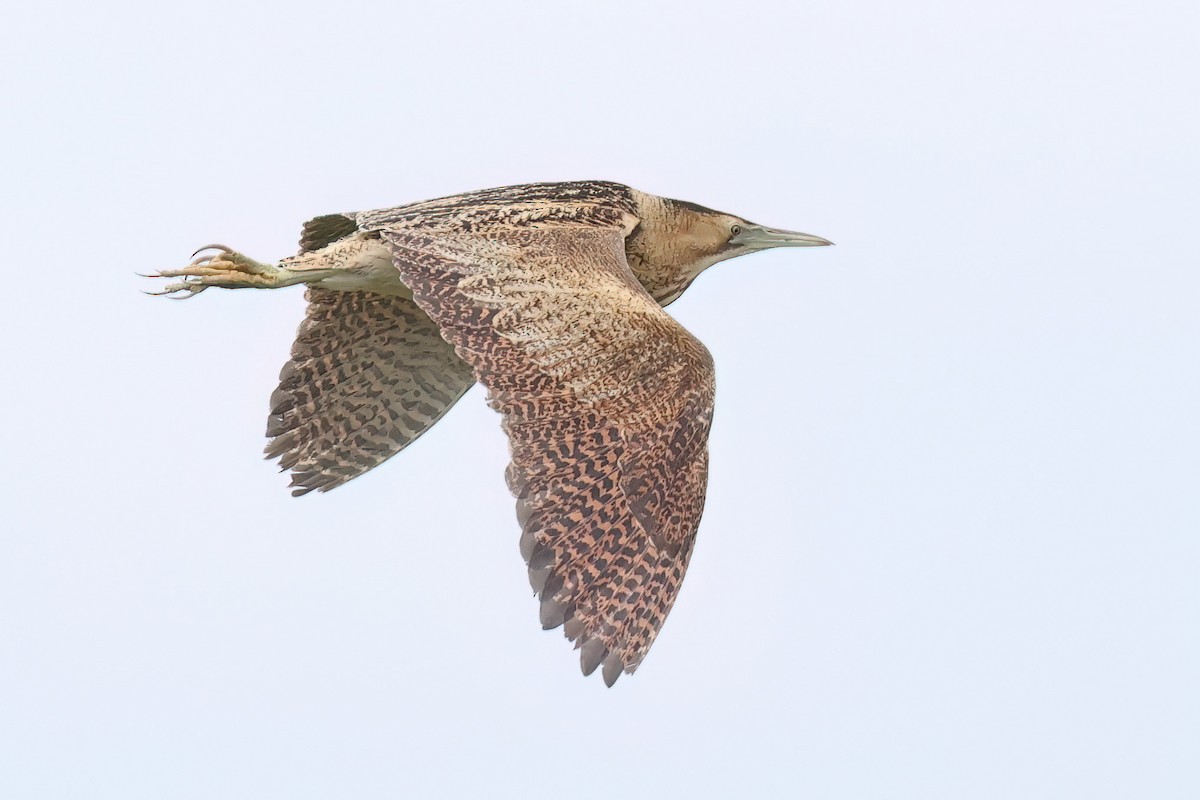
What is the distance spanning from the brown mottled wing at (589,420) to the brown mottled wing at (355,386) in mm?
1848

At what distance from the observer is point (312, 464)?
13.2 meters

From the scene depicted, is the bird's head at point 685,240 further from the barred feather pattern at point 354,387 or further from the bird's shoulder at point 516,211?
the barred feather pattern at point 354,387

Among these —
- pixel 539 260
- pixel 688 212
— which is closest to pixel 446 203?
pixel 539 260

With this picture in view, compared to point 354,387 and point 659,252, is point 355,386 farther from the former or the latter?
point 659,252

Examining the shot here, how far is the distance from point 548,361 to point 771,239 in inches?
115

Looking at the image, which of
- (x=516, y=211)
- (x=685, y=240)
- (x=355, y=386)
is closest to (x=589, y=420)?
(x=516, y=211)

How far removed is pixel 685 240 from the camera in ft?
42.1

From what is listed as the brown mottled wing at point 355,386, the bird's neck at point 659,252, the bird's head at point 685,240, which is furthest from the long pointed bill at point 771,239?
the brown mottled wing at point 355,386

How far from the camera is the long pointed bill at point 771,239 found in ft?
43.0

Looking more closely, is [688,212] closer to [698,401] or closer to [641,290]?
[641,290]

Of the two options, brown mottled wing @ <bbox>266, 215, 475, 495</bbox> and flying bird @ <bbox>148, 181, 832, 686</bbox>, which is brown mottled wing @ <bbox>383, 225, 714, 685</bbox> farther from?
brown mottled wing @ <bbox>266, 215, 475, 495</bbox>

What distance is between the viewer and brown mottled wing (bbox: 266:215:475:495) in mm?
13109

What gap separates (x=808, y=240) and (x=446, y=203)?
248cm

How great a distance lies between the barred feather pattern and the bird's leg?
3.66 feet
